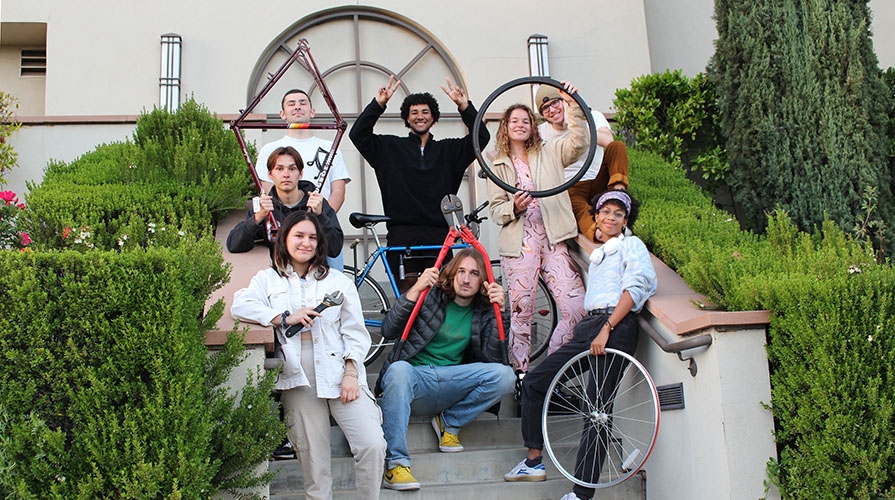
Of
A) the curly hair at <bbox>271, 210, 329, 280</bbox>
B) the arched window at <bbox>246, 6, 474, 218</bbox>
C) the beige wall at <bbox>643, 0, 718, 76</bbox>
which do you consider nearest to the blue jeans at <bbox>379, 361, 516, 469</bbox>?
the curly hair at <bbox>271, 210, 329, 280</bbox>

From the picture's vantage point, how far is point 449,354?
5.77 meters

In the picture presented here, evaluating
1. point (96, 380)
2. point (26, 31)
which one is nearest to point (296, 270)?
point (96, 380)

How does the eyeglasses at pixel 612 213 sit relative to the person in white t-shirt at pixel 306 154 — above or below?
below

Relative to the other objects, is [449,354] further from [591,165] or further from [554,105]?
[554,105]

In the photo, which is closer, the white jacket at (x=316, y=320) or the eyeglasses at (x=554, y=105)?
the white jacket at (x=316, y=320)

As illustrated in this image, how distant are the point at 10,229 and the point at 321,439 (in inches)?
114

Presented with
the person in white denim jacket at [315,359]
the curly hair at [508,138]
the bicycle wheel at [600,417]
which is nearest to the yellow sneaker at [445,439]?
the bicycle wheel at [600,417]

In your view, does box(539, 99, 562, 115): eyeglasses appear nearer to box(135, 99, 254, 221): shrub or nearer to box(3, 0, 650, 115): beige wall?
box(135, 99, 254, 221): shrub

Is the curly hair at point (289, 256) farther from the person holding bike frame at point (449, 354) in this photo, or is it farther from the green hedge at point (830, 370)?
the green hedge at point (830, 370)

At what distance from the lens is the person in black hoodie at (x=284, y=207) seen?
19.4ft

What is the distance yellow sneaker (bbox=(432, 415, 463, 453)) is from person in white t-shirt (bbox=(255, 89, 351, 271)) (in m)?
1.41

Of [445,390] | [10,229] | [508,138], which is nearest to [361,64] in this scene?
[508,138]

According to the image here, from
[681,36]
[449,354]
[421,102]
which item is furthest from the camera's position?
[681,36]

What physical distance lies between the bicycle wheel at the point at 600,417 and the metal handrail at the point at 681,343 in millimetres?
179
